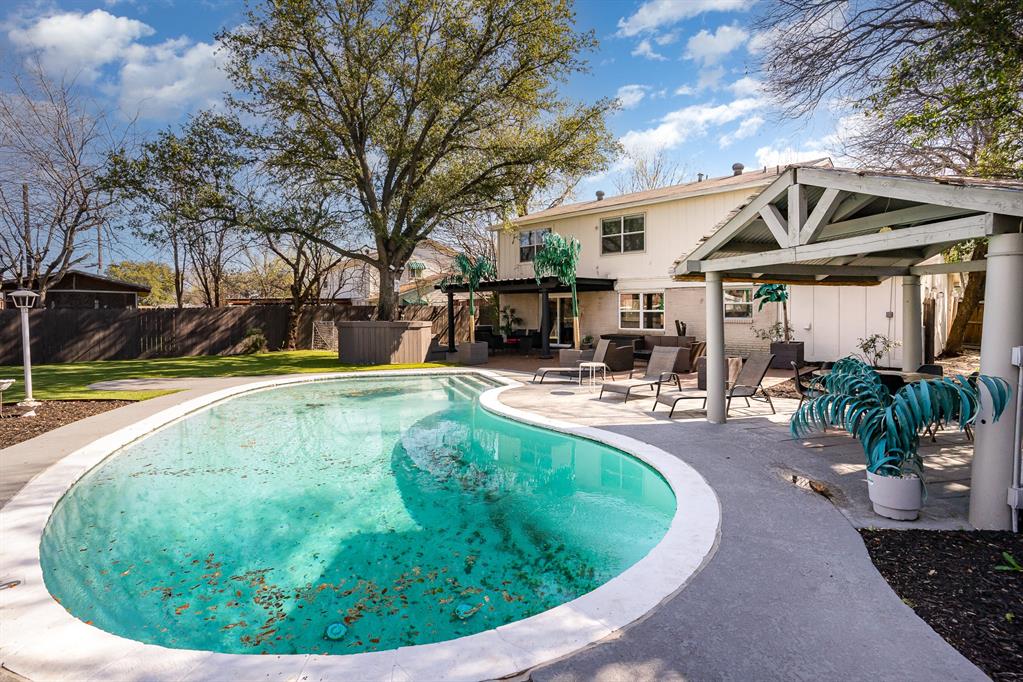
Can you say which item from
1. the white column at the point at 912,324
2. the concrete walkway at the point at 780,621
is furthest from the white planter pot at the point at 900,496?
the white column at the point at 912,324

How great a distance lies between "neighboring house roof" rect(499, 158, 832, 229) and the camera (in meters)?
16.9

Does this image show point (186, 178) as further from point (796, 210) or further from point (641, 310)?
point (796, 210)

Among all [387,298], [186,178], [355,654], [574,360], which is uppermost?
[186,178]

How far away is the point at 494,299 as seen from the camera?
2577 centimetres

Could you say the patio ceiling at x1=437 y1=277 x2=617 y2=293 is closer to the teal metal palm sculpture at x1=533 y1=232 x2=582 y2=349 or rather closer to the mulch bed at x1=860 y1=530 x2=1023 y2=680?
the teal metal palm sculpture at x1=533 y1=232 x2=582 y2=349

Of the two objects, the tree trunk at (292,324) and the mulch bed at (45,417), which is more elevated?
the tree trunk at (292,324)

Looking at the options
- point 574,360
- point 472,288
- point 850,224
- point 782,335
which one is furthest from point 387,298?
point 850,224

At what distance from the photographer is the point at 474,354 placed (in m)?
19.0

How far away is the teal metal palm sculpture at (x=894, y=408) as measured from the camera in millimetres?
4227

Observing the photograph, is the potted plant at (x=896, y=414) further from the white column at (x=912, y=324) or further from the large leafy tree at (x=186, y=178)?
the large leafy tree at (x=186, y=178)

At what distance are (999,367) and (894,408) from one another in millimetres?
826

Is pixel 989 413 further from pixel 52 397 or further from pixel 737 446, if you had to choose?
pixel 52 397

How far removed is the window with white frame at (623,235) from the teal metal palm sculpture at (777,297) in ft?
15.1

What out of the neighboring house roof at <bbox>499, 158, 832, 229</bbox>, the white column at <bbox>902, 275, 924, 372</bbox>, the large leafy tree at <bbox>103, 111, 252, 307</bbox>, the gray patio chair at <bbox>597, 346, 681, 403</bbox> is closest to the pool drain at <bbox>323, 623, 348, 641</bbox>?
the gray patio chair at <bbox>597, 346, 681, 403</bbox>
